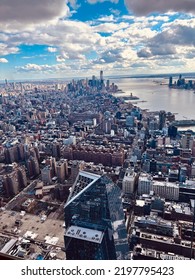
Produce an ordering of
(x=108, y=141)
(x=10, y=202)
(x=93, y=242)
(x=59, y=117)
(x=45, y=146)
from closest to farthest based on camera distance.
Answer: (x=93, y=242), (x=10, y=202), (x=45, y=146), (x=108, y=141), (x=59, y=117)

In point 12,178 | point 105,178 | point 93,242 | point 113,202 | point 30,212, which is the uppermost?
point 105,178

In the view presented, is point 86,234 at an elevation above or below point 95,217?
below

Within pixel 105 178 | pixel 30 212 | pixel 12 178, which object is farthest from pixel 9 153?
pixel 105 178

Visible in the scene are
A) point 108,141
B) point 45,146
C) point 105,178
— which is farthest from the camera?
point 108,141

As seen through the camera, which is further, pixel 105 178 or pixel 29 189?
pixel 29 189

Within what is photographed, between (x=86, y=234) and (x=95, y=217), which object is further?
(x=95, y=217)

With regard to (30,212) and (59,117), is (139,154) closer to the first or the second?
(30,212)
